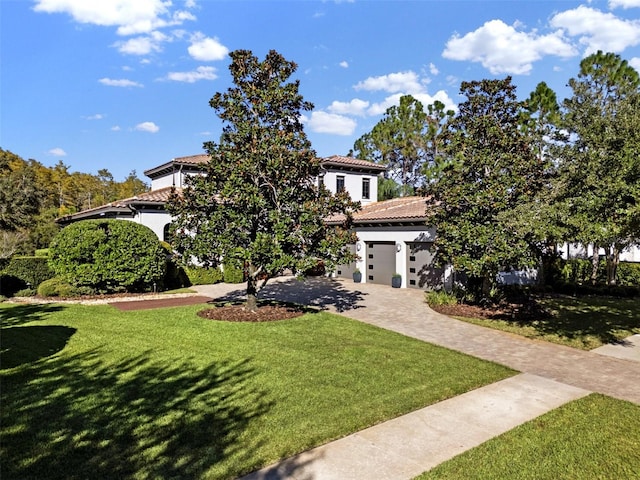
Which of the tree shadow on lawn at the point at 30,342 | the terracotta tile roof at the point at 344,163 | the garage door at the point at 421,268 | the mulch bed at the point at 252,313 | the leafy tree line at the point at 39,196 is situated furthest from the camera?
the leafy tree line at the point at 39,196

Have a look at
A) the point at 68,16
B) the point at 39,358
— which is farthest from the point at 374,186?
the point at 39,358

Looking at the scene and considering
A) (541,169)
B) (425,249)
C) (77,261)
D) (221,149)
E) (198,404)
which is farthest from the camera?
(425,249)

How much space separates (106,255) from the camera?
16.4m

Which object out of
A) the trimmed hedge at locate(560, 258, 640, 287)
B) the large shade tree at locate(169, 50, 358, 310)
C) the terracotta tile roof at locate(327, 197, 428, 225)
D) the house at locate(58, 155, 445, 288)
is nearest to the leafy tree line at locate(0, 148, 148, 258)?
the house at locate(58, 155, 445, 288)

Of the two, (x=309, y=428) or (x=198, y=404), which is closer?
(x=309, y=428)

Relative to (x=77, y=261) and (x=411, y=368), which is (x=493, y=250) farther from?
(x=77, y=261)

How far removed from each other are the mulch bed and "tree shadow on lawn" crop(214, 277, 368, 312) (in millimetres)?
1171

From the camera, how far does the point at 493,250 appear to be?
1264cm

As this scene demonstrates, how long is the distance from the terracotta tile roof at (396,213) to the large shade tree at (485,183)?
13.1 feet

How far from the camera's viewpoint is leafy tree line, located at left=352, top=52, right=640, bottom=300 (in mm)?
8422

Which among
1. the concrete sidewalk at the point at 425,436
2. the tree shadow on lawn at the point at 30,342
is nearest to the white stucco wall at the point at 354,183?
the tree shadow on lawn at the point at 30,342

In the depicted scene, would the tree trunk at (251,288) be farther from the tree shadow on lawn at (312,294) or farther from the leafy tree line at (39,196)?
the leafy tree line at (39,196)

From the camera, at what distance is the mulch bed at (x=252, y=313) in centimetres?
1218

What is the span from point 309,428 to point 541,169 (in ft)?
40.5
